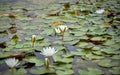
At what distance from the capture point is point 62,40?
6.00ft

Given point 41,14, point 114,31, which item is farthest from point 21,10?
point 114,31

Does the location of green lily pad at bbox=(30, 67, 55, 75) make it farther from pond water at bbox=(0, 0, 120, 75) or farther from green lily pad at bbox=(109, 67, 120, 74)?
green lily pad at bbox=(109, 67, 120, 74)

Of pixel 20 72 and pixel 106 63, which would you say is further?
pixel 106 63

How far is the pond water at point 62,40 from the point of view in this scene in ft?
4.62

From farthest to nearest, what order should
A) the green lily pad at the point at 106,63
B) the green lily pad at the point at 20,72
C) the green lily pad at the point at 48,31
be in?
the green lily pad at the point at 48,31, the green lily pad at the point at 106,63, the green lily pad at the point at 20,72

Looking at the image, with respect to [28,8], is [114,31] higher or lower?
lower

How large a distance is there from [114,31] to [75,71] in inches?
34.3

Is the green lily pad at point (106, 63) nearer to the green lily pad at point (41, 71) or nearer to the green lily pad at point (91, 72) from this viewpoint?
the green lily pad at point (91, 72)

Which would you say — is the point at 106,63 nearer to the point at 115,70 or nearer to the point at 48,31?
the point at 115,70

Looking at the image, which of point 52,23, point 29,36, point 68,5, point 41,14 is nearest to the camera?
point 29,36

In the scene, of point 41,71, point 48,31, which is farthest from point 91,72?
A: point 48,31

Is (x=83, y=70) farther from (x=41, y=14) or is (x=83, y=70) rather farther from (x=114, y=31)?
(x=41, y=14)

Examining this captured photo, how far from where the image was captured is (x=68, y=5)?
10.2ft

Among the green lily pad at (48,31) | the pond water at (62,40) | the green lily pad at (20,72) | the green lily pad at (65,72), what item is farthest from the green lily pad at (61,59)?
the green lily pad at (48,31)
